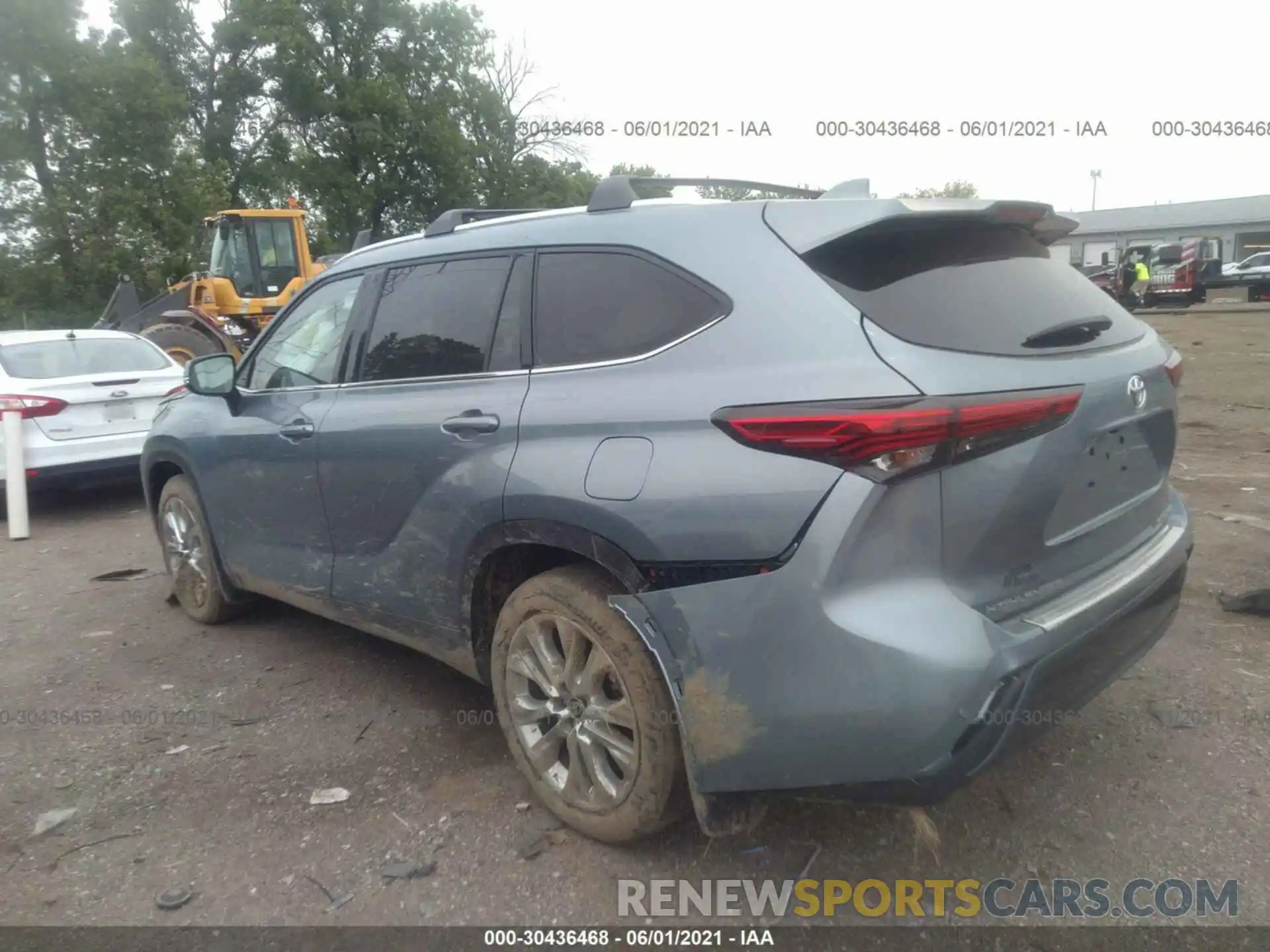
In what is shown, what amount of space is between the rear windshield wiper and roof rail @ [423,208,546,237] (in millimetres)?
1780

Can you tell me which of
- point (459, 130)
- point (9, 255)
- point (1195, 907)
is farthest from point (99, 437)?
point (459, 130)

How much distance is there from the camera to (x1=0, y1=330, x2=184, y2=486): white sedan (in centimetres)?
738

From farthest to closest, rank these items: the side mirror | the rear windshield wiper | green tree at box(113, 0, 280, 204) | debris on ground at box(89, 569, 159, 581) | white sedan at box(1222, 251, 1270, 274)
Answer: green tree at box(113, 0, 280, 204) < white sedan at box(1222, 251, 1270, 274) < debris on ground at box(89, 569, 159, 581) < the side mirror < the rear windshield wiper

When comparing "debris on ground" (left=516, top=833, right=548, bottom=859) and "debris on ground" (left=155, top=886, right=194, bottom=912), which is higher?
"debris on ground" (left=155, top=886, right=194, bottom=912)

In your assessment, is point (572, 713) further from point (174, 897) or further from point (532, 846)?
point (174, 897)

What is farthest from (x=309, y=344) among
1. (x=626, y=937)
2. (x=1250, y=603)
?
(x=1250, y=603)

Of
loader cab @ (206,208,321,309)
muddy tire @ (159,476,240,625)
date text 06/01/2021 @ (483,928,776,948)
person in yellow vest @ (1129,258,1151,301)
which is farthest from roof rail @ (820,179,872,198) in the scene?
person in yellow vest @ (1129,258,1151,301)

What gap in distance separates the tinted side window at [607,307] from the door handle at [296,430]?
126 centimetres

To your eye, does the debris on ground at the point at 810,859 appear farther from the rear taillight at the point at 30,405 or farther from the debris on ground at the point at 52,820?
the rear taillight at the point at 30,405

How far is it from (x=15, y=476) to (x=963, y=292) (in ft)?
23.6

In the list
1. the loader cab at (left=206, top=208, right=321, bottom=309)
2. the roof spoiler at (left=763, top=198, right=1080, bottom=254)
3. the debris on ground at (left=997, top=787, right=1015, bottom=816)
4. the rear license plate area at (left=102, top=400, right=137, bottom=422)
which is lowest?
the debris on ground at (left=997, top=787, right=1015, bottom=816)

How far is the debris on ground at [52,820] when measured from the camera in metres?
3.16

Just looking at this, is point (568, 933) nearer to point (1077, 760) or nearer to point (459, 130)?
point (1077, 760)

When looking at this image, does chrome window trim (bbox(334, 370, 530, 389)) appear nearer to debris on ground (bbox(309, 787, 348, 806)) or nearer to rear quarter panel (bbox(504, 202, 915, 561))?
rear quarter panel (bbox(504, 202, 915, 561))
